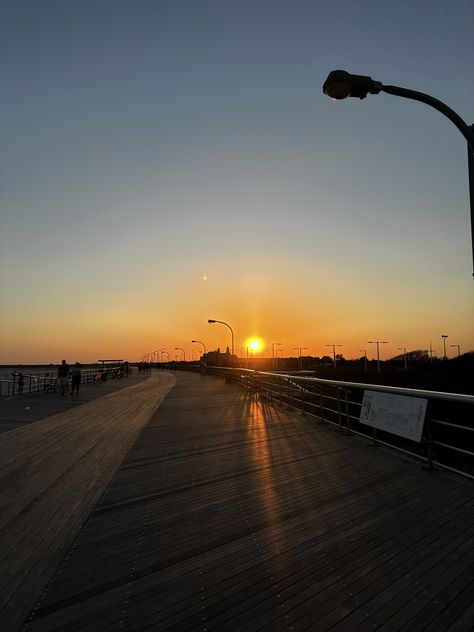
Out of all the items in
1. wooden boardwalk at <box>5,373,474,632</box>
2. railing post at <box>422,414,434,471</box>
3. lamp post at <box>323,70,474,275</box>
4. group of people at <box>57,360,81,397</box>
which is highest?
lamp post at <box>323,70,474,275</box>

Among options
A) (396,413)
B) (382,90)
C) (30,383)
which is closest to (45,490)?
(396,413)

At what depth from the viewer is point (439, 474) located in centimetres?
565

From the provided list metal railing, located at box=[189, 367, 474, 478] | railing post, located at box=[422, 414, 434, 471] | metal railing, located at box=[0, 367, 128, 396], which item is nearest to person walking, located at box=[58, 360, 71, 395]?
metal railing, located at box=[0, 367, 128, 396]

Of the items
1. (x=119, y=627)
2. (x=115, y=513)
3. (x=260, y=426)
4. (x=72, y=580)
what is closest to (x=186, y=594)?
(x=119, y=627)

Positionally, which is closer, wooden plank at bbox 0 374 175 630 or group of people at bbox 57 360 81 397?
wooden plank at bbox 0 374 175 630

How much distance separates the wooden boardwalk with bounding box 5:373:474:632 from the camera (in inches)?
106

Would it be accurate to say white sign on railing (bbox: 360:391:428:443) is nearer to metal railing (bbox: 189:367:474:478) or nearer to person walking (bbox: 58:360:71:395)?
metal railing (bbox: 189:367:474:478)

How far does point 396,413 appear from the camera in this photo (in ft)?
21.0

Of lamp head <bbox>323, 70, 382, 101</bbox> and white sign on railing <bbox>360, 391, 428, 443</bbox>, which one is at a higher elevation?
lamp head <bbox>323, 70, 382, 101</bbox>

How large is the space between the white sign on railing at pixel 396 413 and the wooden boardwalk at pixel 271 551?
0.53m

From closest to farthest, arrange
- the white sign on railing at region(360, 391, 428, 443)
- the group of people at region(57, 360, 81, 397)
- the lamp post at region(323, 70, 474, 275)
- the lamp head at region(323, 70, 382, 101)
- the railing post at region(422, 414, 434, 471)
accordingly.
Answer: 1. the lamp post at region(323, 70, 474, 275)
2. the lamp head at region(323, 70, 382, 101)
3. the railing post at region(422, 414, 434, 471)
4. the white sign on railing at region(360, 391, 428, 443)
5. the group of people at region(57, 360, 81, 397)

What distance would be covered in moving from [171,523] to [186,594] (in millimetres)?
1369

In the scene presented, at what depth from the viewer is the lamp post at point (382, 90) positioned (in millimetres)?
4773

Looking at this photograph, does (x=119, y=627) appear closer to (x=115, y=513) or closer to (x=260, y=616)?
(x=260, y=616)
